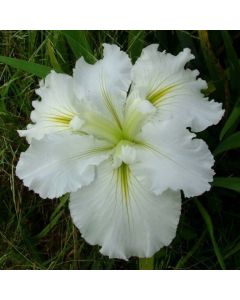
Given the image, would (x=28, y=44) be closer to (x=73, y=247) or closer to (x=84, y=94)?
(x=84, y=94)

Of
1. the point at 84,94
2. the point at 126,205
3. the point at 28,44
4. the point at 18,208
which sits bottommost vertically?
the point at 18,208

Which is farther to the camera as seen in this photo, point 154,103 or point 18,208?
point 18,208

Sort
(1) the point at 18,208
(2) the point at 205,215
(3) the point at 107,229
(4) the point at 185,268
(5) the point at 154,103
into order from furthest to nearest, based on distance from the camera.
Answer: (1) the point at 18,208, (4) the point at 185,268, (2) the point at 205,215, (5) the point at 154,103, (3) the point at 107,229

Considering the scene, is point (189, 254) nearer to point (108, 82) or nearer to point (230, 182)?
point (230, 182)

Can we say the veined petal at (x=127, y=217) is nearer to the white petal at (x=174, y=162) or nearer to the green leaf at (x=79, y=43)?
the white petal at (x=174, y=162)

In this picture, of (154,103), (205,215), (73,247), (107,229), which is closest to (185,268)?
(205,215)

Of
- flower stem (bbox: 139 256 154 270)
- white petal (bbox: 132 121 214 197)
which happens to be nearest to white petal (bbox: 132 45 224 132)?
white petal (bbox: 132 121 214 197)

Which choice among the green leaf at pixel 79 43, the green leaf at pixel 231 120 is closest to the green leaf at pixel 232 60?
the green leaf at pixel 231 120
